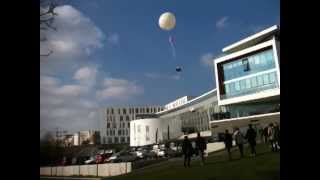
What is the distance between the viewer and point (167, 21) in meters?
17.8

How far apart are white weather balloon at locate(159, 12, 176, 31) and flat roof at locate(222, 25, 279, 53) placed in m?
60.3

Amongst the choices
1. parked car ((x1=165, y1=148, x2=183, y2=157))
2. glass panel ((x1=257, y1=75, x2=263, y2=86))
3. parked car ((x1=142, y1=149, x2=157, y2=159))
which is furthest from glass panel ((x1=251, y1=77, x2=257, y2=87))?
parked car ((x1=165, y1=148, x2=183, y2=157))

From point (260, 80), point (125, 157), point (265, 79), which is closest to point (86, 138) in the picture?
point (260, 80)

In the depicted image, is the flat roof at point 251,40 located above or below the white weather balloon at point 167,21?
above

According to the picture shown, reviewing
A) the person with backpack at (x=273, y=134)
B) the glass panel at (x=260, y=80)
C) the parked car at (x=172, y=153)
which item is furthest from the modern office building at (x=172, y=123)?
the person with backpack at (x=273, y=134)

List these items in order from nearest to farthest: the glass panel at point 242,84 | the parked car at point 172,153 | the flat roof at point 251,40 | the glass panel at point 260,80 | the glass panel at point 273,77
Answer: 1. the parked car at point 172,153
2. the glass panel at point 273,77
3. the glass panel at point 260,80
4. the flat roof at point 251,40
5. the glass panel at point 242,84

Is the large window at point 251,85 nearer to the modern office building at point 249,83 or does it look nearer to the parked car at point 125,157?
the modern office building at point 249,83

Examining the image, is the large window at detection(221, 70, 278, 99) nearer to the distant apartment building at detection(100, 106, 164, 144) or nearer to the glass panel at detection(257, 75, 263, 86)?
the glass panel at detection(257, 75, 263, 86)

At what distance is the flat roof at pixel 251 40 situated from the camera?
3060 inches

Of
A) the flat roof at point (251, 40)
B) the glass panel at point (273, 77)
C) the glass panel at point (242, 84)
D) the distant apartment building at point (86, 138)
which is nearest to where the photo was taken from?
the glass panel at point (273, 77)

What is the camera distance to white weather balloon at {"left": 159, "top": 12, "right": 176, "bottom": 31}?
17750 millimetres

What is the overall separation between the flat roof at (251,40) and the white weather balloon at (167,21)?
60340mm
